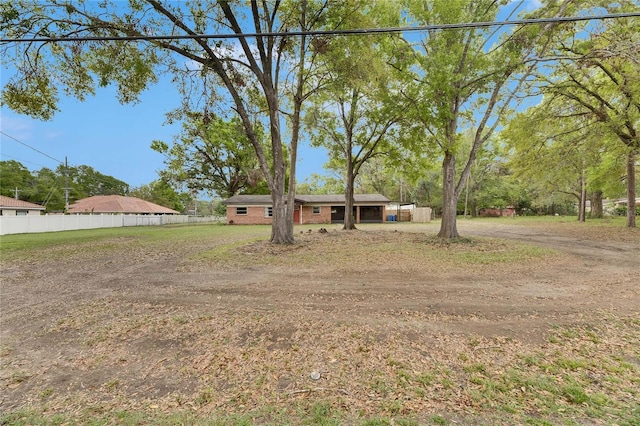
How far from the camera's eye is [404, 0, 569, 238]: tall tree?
32.3 ft

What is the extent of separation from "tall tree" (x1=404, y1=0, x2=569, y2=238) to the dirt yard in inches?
236

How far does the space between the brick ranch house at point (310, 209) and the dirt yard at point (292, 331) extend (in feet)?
68.5

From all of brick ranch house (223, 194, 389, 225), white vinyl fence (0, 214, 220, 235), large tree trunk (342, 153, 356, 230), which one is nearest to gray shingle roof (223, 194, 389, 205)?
brick ranch house (223, 194, 389, 225)

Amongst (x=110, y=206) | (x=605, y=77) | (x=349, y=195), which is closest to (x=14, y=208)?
(x=110, y=206)

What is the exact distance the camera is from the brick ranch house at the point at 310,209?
2838 cm

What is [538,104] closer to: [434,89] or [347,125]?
[434,89]

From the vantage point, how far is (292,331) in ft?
12.0

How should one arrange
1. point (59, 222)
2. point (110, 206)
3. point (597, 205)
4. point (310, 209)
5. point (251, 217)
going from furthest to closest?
point (110, 206), point (310, 209), point (251, 217), point (597, 205), point (59, 222)

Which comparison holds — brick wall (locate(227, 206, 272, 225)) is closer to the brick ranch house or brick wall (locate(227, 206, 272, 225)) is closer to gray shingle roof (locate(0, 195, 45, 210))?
the brick ranch house

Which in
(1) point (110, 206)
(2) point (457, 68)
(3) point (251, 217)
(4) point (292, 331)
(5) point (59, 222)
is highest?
(2) point (457, 68)

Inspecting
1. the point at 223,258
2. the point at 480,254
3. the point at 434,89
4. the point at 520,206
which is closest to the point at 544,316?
the point at 480,254

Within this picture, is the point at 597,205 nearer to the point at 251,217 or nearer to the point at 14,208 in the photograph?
the point at 251,217

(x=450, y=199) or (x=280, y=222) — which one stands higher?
(x=450, y=199)

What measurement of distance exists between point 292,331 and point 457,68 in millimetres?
11707
